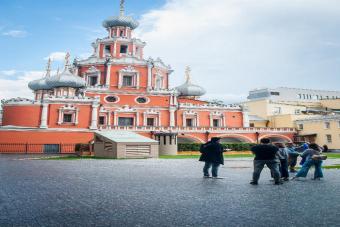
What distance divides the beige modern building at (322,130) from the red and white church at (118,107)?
1858 millimetres

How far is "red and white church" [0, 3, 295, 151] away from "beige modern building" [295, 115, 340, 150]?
1.86 metres

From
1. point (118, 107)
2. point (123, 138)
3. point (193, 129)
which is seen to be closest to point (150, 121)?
point (118, 107)

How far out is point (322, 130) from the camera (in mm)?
41188

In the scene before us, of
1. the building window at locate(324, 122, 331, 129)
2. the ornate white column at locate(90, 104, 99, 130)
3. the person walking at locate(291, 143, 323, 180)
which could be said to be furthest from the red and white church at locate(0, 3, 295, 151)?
the person walking at locate(291, 143, 323, 180)

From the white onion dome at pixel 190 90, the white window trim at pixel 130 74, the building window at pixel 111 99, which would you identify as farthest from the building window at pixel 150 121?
the white onion dome at pixel 190 90

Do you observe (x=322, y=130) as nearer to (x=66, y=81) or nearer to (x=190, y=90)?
(x=190, y=90)

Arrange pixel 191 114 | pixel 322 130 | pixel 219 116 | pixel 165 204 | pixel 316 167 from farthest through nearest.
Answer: pixel 219 116, pixel 191 114, pixel 322 130, pixel 316 167, pixel 165 204

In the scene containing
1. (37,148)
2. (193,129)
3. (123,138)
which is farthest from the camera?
(193,129)

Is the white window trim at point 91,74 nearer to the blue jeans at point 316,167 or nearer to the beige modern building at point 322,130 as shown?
the beige modern building at point 322,130

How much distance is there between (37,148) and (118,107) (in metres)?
11.7

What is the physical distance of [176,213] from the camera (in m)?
5.53

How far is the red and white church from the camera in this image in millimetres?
36438

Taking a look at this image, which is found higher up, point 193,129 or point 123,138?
point 193,129

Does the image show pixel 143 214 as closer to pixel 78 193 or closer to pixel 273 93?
pixel 78 193
